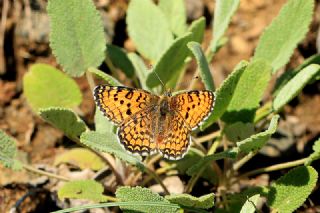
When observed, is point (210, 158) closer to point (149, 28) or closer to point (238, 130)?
point (238, 130)

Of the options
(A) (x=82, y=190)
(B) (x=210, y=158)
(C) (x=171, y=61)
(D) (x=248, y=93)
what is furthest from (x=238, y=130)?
(A) (x=82, y=190)

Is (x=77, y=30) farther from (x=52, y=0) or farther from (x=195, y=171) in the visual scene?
(x=195, y=171)

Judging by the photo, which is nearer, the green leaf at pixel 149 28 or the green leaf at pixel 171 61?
the green leaf at pixel 171 61

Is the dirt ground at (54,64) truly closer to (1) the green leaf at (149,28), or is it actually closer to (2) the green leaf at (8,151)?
(2) the green leaf at (8,151)

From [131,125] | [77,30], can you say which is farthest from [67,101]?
[131,125]

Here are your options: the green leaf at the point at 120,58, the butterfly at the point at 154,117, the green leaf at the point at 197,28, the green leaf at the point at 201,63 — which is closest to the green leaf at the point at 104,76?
the butterfly at the point at 154,117

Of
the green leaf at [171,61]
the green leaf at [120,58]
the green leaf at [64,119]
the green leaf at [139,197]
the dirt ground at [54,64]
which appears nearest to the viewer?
the green leaf at [139,197]
